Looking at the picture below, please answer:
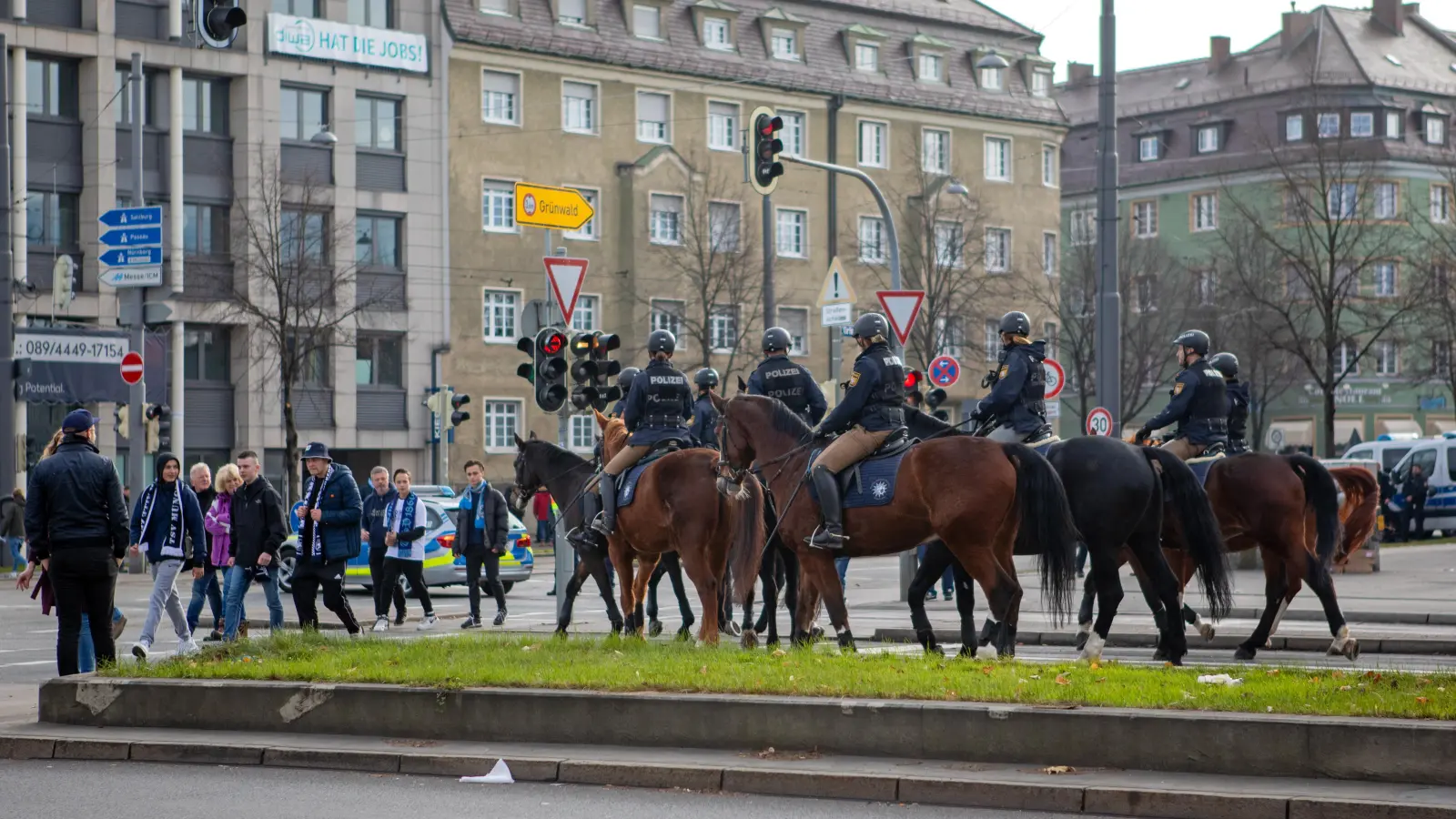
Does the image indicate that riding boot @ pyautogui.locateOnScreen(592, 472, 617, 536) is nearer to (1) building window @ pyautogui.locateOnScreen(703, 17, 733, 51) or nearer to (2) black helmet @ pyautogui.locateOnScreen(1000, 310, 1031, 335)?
(2) black helmet @ pyautogui.locateOnScreen(1000, 310, 1031, 335)

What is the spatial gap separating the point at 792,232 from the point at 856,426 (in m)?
49.3

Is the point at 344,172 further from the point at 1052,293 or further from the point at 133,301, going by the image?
the point at 1052,293

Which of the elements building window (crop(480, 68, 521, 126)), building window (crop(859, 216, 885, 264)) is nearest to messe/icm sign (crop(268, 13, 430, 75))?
building window (crop(480, 68, 521, 126))

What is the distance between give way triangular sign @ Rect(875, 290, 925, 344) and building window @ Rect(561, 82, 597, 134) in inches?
1344

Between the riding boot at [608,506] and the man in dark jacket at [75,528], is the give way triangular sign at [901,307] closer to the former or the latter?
the riding boot at [608,506]

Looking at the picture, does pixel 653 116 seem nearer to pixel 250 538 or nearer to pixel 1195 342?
pixel 250 538

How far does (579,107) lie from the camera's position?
5878 cm

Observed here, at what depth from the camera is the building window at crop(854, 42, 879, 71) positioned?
216 ft

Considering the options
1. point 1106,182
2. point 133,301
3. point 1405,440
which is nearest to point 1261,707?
point 1106,182

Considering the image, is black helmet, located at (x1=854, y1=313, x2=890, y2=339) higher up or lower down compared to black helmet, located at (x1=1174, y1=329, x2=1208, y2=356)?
higher up

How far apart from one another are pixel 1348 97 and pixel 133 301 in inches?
2193

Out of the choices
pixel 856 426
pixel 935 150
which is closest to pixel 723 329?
pixel 935 150

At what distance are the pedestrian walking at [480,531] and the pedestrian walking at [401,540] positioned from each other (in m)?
0.99

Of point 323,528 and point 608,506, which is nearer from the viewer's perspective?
point 608,506
